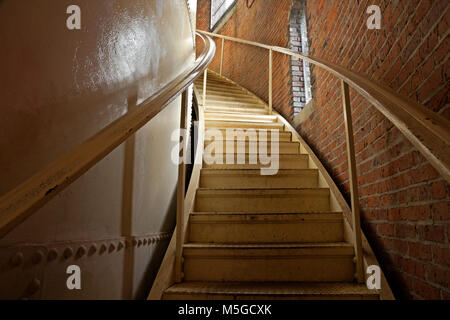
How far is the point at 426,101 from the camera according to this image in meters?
1.25

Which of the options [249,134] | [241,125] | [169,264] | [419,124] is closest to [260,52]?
[241,125]

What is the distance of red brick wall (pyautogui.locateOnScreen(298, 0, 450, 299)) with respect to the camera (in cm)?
117

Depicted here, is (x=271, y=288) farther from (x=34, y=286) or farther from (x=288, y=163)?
(x=288, y=163)

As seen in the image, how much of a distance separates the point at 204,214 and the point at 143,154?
71 cm

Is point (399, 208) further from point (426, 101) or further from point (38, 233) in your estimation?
point (38, 233)

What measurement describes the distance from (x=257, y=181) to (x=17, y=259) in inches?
76.3

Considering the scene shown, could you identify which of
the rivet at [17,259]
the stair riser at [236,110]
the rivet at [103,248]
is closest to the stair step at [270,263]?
the rivet at [103,248]

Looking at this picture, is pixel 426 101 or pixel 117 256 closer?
pixel 117 256

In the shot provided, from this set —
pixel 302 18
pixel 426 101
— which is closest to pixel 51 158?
pixel 426 101

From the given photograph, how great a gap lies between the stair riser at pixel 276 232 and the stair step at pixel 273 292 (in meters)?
0.39

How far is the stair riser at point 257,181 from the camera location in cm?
247

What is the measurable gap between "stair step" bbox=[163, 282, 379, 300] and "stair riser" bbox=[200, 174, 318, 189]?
1.04m

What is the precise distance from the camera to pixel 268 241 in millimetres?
1875

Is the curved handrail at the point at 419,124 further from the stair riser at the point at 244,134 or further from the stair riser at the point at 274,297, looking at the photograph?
the stair riser at the point at 244,134
